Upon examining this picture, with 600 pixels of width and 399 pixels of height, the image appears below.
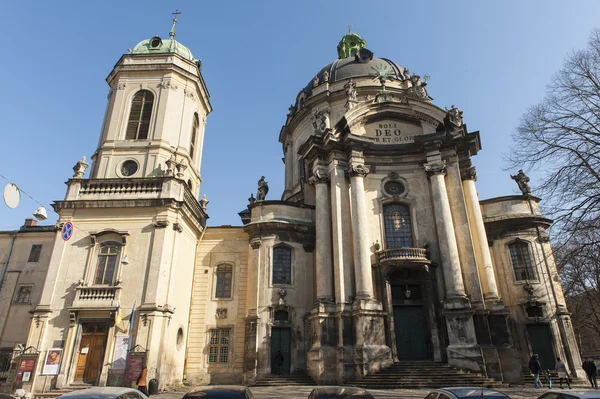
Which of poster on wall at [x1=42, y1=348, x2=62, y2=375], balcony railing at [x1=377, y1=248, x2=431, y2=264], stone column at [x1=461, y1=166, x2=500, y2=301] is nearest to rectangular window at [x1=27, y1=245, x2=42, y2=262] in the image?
poster on wall at [x1=42, y1=348, x2=62, y2=375]

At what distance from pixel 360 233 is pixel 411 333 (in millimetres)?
5791

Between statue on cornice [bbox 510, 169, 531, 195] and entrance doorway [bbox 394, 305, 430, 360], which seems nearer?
entrance doorway [bbox 394, 305, 430, 360]

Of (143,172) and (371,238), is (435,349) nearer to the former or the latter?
(371,238)

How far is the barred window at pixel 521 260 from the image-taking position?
2153cm

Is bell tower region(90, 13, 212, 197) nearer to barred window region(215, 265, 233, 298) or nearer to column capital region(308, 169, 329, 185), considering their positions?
barred window region(215, 265, 233, 298)

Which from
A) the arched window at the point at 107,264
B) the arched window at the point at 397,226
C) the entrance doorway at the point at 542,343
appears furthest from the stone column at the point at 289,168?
the entrance doorway at the point at 542,343

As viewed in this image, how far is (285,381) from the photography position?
741 inches

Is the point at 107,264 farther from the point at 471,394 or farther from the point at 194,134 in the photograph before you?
the point at 471,394

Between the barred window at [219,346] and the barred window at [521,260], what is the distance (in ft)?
54.9

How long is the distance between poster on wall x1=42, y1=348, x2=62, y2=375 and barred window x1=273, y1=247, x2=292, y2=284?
1056 centimetres

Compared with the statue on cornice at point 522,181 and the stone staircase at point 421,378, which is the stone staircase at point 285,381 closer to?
the stone staircase at point 421,378

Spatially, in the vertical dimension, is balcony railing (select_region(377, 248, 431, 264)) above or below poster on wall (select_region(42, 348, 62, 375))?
above

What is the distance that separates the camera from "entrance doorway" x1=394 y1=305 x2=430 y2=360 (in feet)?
64.1

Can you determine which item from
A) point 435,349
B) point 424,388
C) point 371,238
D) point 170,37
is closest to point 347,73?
point 170,37
